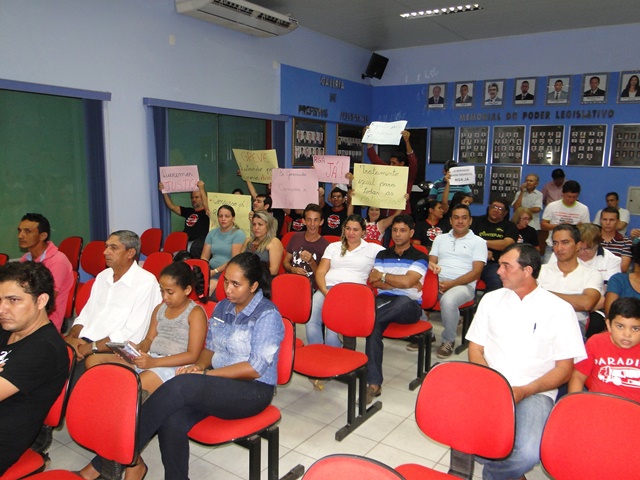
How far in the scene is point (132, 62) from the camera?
5.63m

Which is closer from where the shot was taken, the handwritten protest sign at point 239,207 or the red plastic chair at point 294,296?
the red plastic chair at point 294,296

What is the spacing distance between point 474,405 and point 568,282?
1.96 meters

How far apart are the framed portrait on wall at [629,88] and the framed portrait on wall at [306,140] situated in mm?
4659

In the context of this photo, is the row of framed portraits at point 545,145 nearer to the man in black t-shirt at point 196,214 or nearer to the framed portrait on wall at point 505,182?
the framed portrait on wall at point 505,182

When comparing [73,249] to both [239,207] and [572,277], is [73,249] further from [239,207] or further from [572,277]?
[572,277]

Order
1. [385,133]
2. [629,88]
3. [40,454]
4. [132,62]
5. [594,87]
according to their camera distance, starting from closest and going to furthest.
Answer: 1. [40,454]
2. [385,133]
3. [132,62]
4. [629,88]
5. [594,87]

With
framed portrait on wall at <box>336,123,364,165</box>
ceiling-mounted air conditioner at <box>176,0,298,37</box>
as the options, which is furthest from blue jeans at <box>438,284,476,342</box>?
framed portrait on wall at <box>336,123,364,165</box>

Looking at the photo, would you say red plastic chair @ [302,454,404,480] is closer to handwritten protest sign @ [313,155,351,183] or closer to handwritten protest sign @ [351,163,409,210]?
handwritten protest sign @ [351,163,409,210]

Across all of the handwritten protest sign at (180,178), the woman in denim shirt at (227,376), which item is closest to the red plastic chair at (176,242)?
the handwritten protest sign at (180,178)

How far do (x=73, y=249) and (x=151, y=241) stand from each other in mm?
978

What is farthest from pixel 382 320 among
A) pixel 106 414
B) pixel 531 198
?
pixel 531 198

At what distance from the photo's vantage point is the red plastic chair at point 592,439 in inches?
65.1

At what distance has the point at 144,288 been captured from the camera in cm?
307

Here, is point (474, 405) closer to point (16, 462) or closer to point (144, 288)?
point (16, 462)
